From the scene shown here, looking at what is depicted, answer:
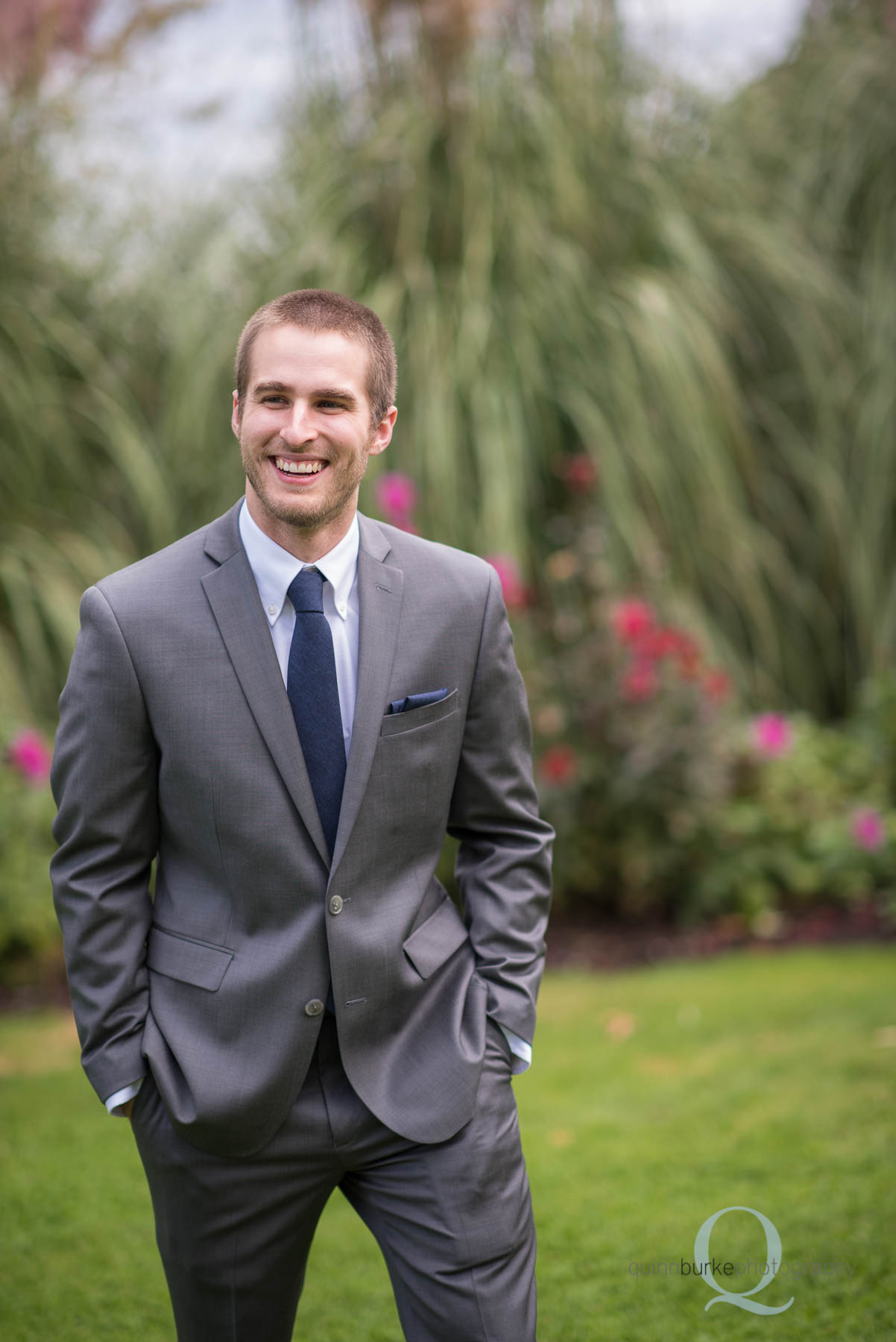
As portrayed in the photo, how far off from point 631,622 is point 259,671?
9.82 feet

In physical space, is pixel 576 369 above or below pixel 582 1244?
above

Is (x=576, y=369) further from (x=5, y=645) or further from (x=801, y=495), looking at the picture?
(x=5, y=645)

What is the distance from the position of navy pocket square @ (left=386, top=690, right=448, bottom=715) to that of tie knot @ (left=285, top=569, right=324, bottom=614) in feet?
0.58

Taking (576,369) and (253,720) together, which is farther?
(576,369)

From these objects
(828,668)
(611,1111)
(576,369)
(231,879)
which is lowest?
(611,1111)

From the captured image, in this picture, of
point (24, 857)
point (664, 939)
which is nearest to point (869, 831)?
point (664, 939)

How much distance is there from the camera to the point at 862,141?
19.9ft

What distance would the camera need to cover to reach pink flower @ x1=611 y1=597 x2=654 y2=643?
4.57m

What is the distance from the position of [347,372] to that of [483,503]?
3.27m

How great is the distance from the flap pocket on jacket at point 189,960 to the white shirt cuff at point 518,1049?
453 millimetres

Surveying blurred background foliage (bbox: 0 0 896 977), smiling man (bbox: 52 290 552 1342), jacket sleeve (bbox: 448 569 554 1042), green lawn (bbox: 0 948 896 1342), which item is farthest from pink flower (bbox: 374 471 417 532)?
smiling man (bbox: 52 290 552 1342)

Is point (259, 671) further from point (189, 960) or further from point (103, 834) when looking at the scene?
point (189, 960)

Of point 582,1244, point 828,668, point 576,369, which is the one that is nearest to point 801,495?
point 828,668

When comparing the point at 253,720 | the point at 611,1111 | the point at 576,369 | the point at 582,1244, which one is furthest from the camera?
the point at 576,369
